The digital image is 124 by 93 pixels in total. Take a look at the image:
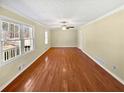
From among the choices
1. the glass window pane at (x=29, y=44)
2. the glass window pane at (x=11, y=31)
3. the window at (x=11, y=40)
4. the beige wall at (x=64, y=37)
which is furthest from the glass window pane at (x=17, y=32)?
the beige wall at (x=64, y=37)

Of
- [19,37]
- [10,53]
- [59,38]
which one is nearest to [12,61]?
[10,53]

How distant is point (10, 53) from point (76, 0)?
9.43 feet

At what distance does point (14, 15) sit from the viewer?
3.42 metres

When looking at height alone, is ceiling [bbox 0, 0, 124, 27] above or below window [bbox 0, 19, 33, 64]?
above

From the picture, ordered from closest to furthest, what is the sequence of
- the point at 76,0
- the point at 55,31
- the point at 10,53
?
the point at 76,0
the point at 10,53
the point at 55,31

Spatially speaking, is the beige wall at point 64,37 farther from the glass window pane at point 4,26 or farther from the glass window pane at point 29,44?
the glass window pane at point 4,26

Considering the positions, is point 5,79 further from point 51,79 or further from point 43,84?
point 51,79

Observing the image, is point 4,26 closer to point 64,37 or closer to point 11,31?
point 11,31

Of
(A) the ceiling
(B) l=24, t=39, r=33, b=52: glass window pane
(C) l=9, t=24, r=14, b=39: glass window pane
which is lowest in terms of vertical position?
(B) l=24, t=39, r=33, b=52: glass window pane

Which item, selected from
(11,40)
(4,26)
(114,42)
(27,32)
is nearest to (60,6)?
(4,26)

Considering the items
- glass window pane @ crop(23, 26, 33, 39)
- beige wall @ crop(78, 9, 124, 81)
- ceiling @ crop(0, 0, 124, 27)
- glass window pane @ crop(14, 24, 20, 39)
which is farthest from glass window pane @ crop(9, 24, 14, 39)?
beige wall @ crop(78, 9, 124, 81)

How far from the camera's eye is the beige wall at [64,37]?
12438mm

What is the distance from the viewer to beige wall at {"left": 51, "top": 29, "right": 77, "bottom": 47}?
12.4 metres

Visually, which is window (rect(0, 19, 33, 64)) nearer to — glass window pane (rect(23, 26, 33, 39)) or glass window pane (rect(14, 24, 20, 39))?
glass window pane (rect(14, 24, 20, 39))
